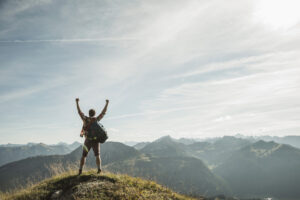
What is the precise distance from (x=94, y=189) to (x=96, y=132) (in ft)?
8.51

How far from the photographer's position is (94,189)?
27.1 feet

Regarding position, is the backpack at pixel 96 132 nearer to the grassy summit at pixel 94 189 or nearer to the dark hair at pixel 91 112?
the dark hair at pixel 91 112

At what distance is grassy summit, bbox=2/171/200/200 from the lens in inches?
314

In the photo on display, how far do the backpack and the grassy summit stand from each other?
180 centimetres

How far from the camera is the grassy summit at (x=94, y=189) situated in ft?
26.2

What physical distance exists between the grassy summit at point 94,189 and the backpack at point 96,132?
70.7 inches

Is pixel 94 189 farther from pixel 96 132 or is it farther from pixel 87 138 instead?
pixel 96 132

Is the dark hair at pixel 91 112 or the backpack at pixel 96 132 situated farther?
the dark hair at pixel 91 112

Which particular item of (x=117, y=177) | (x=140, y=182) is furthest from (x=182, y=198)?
(x=117, y=177)

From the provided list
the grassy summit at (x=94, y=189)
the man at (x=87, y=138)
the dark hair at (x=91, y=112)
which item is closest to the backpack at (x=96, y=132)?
the man at (x=87, y=138)

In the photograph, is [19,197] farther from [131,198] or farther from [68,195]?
[131,198]

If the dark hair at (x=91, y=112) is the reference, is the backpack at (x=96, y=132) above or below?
below

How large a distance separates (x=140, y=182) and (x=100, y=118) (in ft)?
12.3

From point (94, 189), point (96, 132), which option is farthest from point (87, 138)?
point (94, 189)
